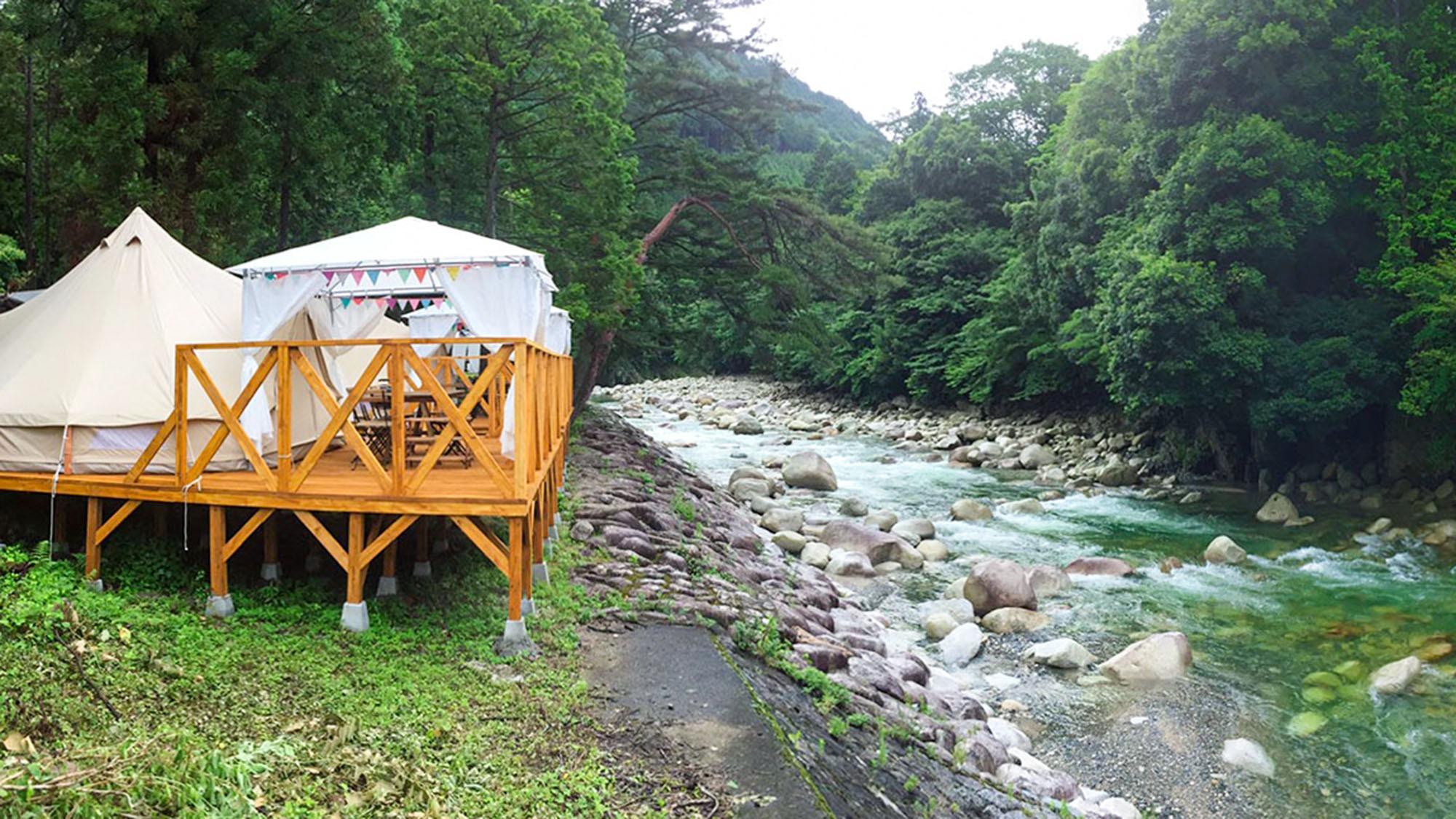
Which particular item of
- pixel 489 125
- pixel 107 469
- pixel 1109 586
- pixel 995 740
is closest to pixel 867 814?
pixel 995 740

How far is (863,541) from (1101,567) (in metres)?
3.50

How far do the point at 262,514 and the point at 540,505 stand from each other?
2.09 m

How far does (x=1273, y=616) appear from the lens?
11.4 metres

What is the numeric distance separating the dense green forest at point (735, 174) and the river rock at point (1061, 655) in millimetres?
7989

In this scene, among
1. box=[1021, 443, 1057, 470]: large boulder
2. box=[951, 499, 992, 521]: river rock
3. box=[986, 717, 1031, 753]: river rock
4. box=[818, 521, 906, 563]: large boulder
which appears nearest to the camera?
box=[986, 717, 1031, 753]: river rock

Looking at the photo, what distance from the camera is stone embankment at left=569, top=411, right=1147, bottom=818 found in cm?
599

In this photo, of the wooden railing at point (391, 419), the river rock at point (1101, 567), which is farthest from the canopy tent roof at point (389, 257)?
the river rock at point (1101, 567)

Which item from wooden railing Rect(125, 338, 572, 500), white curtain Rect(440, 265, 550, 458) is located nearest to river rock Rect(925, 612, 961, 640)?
wooden railing Rect(125, 338, 572, 500)

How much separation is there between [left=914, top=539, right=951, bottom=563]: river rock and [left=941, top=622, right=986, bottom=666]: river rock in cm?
366

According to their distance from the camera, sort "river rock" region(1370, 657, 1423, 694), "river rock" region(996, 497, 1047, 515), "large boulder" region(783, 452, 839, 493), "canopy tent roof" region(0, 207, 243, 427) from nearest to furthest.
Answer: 1. "canopy tent roof" region(0, 207, 243, 427)
2. "river rock" region(1370, 657, 1423, 694)
3. "river rock" region(996, 497, 1047, 515)
4. "large boulder" region(783, 452, 839, 493)

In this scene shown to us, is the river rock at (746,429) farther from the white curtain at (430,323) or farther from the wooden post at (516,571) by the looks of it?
the wooden post at (516,571)

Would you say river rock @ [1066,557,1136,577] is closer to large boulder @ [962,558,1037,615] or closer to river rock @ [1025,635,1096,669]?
large boulder @ [962,558,1037,615]

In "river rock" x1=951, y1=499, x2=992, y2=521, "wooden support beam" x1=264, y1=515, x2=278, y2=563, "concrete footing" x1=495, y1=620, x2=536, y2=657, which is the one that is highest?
"wooden support beam" x1=264, y1=515, x2=278, y2=563

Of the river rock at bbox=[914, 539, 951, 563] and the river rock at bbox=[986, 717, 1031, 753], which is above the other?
the river rock at bbox=[986, 717, 1031, 753]
